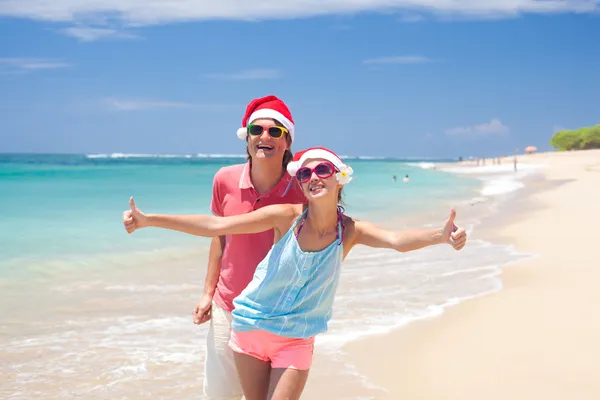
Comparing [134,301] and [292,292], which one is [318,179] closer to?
[292,292]

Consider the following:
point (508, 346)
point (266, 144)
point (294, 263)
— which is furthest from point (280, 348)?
point (508, 346)

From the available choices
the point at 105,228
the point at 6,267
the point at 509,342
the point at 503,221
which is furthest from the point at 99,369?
the point at 503,221

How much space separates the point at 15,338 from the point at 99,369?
157cm

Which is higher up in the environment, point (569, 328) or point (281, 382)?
point (281, 382)

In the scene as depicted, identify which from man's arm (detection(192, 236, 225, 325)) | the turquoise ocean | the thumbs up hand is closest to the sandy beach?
the turquoise ocean

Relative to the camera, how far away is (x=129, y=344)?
662 centimetres

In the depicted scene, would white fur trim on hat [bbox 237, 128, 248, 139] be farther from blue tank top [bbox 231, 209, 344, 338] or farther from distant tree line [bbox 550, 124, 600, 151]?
distant tree line [bbox 550, 124, 600, 151]

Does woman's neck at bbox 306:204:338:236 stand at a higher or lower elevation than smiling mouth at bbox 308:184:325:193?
lower

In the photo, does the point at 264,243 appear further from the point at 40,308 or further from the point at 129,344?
the point at 40,308

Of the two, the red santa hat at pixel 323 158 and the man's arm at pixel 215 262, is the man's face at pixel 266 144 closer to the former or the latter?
the red santa hat at pixel 323 158

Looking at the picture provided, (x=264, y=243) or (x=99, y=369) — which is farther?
(x=99, y=369)

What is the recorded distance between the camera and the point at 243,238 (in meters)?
3.71

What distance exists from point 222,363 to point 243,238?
0.73 meters

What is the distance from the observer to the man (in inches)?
147
